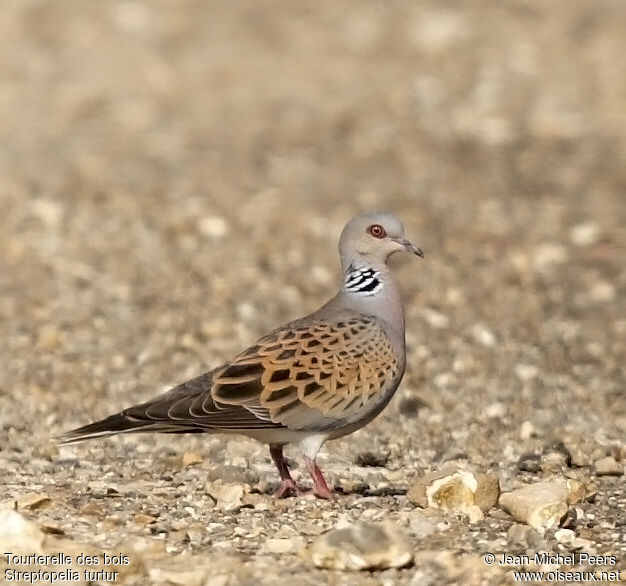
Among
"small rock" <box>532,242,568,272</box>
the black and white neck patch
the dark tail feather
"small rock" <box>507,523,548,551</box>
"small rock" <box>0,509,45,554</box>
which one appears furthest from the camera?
"small rock" <box>532,242,568,272</box>

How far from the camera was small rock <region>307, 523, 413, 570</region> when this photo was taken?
497 centimetres

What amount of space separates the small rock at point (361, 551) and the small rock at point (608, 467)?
1.73m

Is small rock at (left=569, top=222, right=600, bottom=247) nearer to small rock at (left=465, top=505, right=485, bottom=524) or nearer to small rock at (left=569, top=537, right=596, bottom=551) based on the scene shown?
small rock at (left=465, top=505, right=485, bottom=524)

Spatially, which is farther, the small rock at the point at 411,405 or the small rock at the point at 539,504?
the small rock at the point at 411,405

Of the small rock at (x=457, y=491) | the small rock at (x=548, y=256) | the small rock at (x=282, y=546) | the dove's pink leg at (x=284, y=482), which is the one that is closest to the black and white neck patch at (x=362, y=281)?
the dove's pink leg at (x=284, y=482)

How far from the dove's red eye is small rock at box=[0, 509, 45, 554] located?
7.03 ft

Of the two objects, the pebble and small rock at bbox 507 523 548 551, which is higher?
the pebble

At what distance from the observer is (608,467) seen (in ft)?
21.3

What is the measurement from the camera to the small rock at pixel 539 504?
5543mm

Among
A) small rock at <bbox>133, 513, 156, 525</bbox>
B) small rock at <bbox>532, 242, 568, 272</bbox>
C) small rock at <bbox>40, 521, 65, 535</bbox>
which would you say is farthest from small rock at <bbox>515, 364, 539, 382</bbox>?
small rock at <bbox>40, 521, 65, 535</bbox>

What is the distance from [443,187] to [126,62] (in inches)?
194

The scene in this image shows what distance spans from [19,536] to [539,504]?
195cm

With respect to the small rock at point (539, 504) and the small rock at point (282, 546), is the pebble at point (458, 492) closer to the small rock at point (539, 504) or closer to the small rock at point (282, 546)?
the small rock at point (539, 504)

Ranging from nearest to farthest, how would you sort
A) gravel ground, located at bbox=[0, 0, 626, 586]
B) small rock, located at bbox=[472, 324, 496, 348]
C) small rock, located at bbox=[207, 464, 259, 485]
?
gravel ground, located at bbox=[0, 0, 626, 586] < small rock, located at bbox=[207, 464, 259, 485] < small rock, located at bbox=[472, 324, 496, 348]
